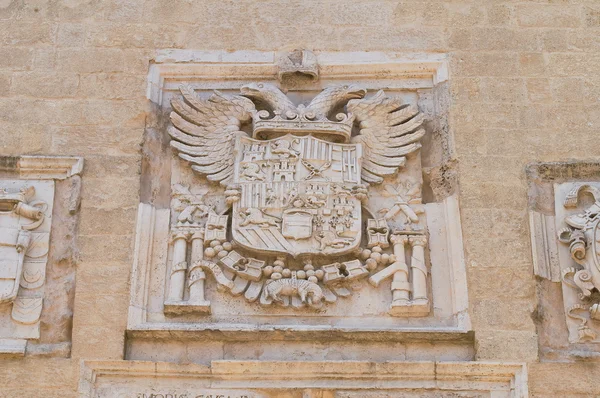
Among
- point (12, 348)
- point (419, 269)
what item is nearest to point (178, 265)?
point (12, 348)

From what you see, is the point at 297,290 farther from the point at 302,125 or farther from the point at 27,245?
the point at 27,245

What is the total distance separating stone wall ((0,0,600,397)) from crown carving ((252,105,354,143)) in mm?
590

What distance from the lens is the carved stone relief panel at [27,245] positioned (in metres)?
6.05

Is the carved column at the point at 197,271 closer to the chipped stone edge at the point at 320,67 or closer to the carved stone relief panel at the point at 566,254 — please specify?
the chipped stone edge at the point at 320,67

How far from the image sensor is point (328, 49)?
7098mm

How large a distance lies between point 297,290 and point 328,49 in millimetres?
1765

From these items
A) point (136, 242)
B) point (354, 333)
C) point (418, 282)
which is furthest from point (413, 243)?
point (136, 242)

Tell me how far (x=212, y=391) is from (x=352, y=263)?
110cm

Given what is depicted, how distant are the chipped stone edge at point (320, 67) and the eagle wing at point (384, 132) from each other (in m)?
0.24

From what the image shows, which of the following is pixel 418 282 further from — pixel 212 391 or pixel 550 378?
pixel 212 391

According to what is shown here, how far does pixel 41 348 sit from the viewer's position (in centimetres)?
598

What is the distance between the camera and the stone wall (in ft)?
19.8

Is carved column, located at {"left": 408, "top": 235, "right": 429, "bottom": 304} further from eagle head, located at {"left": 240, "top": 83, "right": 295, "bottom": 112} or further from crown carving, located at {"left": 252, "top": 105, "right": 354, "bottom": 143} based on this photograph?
eagle head, located at {"left": 240, "top": 83, "right": 295, "bottom": 112}

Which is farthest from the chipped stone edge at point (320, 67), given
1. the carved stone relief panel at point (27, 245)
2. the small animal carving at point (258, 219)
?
the small animal carving at point (258, 219)
